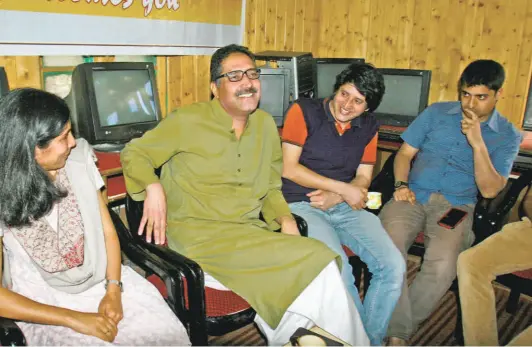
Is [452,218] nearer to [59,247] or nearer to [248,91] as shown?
[248,91]

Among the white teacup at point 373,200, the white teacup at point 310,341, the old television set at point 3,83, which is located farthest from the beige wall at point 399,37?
the white teacup at point 310,341

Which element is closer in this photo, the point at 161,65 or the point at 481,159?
the point at 481,159

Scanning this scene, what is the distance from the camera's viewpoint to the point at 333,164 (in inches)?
91.8

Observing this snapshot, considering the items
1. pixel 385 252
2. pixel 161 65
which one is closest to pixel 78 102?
pixel 161 65

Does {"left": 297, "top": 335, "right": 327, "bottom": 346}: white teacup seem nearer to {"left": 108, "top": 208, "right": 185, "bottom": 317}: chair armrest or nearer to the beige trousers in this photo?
{"left": 108, "top": 208, "right": 185, "bottom": 317}: chair armrest

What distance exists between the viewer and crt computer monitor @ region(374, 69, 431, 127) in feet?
11.7

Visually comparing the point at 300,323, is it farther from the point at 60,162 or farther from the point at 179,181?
the point at 60,162

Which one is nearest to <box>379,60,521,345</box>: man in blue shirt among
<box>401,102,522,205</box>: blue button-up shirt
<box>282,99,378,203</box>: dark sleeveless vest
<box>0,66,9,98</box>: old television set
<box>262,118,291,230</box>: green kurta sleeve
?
A: <box>401,102,522,205</box>: blue button-up shirt

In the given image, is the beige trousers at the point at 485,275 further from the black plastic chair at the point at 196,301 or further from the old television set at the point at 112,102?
the old television set at the point at 112,102

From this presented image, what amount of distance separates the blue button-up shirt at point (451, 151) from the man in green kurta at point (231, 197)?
971mm

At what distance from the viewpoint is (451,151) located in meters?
2.52

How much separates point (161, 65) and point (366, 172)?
5.61 feet

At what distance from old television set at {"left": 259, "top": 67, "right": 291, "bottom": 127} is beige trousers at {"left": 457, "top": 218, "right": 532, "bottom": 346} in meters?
1.78

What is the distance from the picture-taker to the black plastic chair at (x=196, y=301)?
5.19 ft
